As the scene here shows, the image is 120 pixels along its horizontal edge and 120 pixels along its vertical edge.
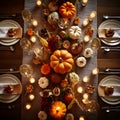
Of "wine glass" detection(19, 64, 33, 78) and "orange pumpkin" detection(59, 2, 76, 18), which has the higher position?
"orange pumpkin" detection(59, 2, 76, 18)

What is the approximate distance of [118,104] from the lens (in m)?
3.46

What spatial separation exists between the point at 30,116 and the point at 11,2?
1401 mm

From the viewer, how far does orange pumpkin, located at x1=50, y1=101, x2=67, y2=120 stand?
10.7 feet

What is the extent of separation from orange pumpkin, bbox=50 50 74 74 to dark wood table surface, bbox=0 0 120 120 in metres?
0.39

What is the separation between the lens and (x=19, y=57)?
353 centimetres

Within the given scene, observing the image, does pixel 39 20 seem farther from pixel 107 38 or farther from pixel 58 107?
pixel 58 107

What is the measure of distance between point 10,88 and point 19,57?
0.38 m

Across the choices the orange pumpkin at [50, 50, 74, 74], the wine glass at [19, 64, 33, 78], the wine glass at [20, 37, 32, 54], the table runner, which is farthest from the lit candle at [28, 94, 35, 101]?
the wine glass at [20, 37, 32, 54]

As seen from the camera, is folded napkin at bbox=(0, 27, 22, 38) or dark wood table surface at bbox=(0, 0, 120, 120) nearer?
dark wood table surface at bbox=(0, 0, 120, 120)

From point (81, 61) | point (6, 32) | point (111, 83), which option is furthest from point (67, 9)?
point (111, 83)

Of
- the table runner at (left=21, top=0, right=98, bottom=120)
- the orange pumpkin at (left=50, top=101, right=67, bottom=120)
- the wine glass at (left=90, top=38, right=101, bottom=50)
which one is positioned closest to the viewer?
the orange pumpkin at (left=50, top=101, right=67, bottom=120)

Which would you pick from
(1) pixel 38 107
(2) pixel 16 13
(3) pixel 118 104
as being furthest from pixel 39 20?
(3) pixel 118 104

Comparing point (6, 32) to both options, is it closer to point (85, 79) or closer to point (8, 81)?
point (8, 81)

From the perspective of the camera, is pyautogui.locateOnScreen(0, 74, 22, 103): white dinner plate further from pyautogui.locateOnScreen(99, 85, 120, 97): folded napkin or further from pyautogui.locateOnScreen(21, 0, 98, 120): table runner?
pyautogui.locateOnScreen(99, 85, 120, 97): folded napkin
